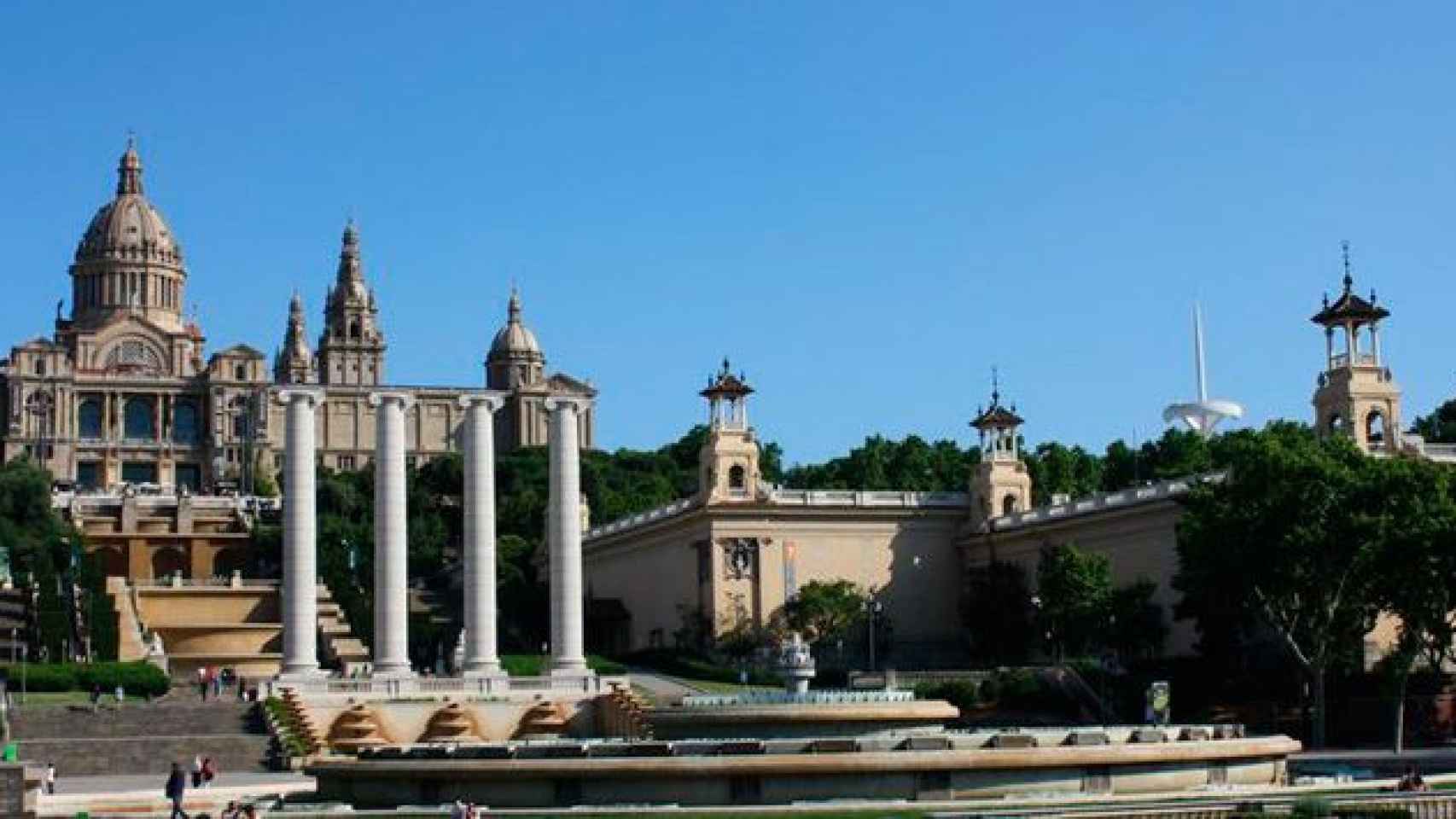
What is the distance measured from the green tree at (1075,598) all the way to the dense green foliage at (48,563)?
129 ft

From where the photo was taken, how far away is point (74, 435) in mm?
196750

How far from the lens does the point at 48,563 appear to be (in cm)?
10931

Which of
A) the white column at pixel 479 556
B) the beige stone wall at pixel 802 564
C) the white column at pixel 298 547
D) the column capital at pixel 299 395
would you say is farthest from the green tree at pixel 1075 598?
the column capital at pixel 299 395

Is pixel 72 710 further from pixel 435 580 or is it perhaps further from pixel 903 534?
pixel 435 580

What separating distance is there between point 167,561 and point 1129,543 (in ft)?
207

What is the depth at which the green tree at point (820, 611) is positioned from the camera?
9988 centimetres

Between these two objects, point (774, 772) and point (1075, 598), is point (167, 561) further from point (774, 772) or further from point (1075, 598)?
point (774, 772)

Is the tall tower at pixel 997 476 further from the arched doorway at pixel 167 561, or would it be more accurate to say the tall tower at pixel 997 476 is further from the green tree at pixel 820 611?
the arched doorway at pixel 167 561

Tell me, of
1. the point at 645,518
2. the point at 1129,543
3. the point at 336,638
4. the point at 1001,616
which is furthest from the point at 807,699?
the point at 645,518

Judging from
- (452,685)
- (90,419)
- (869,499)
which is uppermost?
(90,419)

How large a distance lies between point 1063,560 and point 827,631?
15045 millimetres

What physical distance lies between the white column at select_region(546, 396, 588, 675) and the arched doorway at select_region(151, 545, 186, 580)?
6183 cm

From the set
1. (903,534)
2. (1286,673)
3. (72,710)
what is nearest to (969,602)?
(903,534)

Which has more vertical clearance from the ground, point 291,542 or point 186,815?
point 291,542
